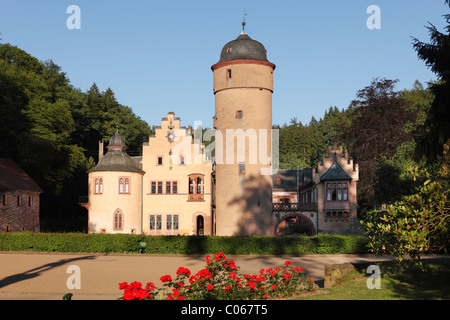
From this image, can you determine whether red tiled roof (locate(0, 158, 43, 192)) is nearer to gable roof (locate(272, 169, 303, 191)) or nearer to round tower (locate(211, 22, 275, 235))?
round tower (locate(211, 22, 275, 235))

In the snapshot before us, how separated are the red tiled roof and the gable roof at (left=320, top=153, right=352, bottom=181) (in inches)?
1043

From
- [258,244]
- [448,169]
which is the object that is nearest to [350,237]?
[258,244]

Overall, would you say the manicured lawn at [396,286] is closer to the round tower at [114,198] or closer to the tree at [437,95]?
the tree at [437,95]

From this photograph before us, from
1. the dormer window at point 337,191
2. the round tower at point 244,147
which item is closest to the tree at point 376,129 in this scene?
the dormer window at point 337,191

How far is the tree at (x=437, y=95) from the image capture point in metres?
17.0

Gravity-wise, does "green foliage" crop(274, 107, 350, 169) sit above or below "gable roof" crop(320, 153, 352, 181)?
above

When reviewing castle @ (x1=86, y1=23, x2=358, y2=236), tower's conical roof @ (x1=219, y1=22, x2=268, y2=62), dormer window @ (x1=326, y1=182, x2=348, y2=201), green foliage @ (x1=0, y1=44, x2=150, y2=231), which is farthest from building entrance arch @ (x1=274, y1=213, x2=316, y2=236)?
green foliage @ (x1=0, y1=44, x2=150, y2=231)

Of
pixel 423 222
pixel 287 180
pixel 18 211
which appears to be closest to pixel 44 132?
pixel 18 211

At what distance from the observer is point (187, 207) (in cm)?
4438

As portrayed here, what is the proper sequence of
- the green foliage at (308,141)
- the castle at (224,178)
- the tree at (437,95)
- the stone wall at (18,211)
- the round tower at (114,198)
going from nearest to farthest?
1. the tree at (437,95)
2. the stone wall at (18,211)
3. the castle at (224,178)
4. the round tower at (114,198)
5. the green foliage at (308,141)

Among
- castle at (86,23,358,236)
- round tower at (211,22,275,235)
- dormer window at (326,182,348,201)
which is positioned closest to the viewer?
round tower at (211,22,275,235)

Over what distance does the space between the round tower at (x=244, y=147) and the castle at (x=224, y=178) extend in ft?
0.26

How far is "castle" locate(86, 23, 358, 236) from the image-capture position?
38.9 meters

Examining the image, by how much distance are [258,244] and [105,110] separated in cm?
5367
